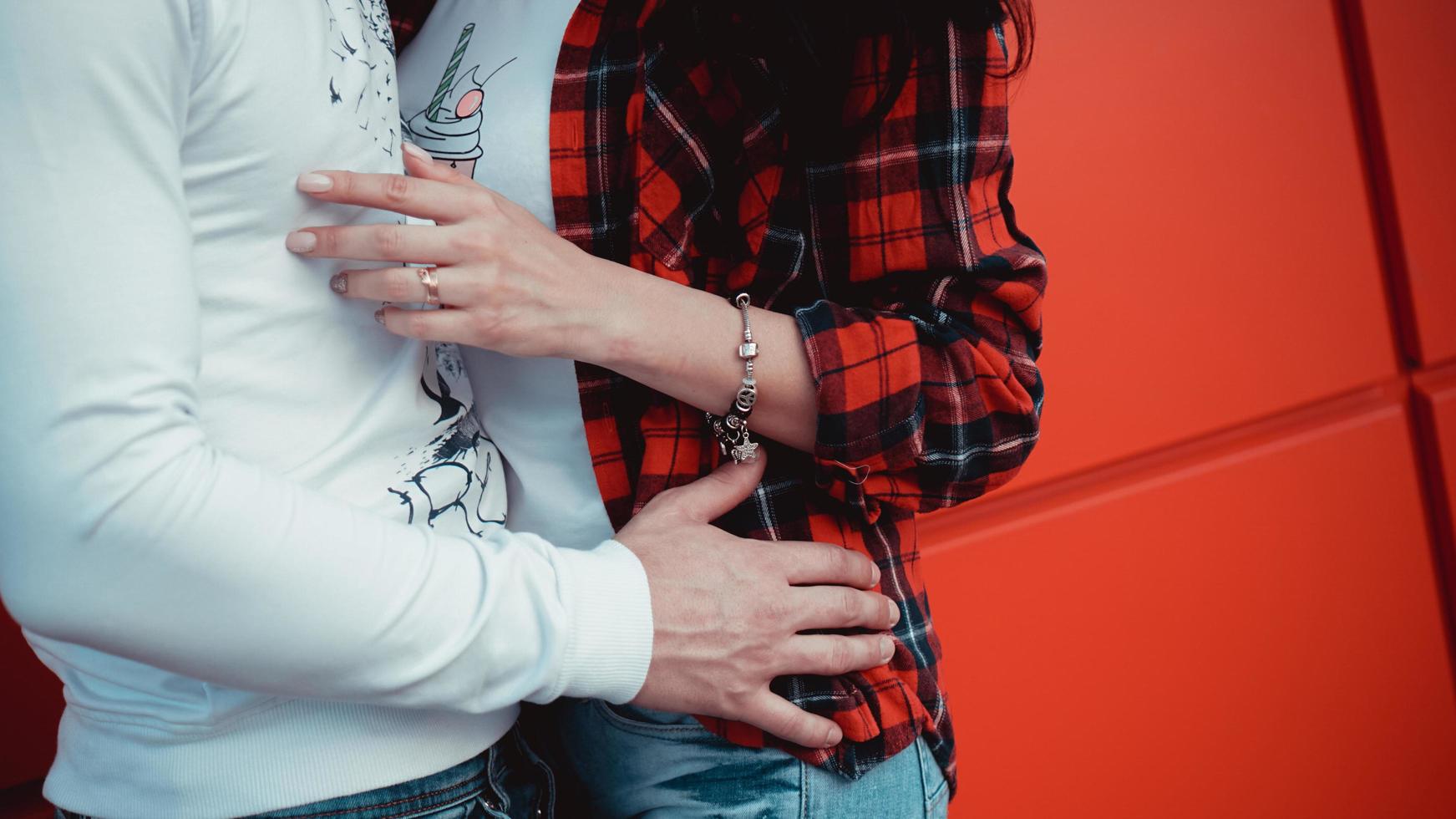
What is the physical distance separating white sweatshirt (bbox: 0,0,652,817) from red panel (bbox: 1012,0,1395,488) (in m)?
0.88

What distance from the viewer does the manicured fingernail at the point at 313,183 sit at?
20.6 inches

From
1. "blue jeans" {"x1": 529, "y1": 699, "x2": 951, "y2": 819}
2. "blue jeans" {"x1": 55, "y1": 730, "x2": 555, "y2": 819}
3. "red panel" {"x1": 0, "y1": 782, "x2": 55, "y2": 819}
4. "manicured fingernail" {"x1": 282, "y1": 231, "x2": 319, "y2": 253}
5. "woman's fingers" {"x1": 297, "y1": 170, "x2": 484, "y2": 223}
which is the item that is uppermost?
"woman's fingers" {"x1": 297, "y1": 170, "x2": 484, "y2": 223}

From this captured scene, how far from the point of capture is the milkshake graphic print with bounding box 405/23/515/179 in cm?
70

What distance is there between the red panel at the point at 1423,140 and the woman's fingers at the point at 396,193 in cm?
143

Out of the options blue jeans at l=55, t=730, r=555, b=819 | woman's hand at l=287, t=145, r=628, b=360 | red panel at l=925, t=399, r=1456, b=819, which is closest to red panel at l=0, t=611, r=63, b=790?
blue jeans at l=55, t=730, r=555, b=819

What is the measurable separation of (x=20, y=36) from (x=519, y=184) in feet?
1.10

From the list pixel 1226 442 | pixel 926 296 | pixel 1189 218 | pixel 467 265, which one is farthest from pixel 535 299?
pixel 1226 442

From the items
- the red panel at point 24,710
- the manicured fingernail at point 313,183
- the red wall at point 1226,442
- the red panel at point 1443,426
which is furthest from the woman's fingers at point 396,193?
the red panel at point 1443,426

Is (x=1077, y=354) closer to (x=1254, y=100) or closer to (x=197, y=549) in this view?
(x=1254, y=100)

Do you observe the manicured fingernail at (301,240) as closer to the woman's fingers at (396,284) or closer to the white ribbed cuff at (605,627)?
the woman's fingers at (396,284)

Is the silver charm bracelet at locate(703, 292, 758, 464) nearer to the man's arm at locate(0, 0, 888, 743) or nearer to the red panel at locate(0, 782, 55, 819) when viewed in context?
the man's arm at locate(0, 0, 888, 743)

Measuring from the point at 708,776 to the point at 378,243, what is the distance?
45 centimetres

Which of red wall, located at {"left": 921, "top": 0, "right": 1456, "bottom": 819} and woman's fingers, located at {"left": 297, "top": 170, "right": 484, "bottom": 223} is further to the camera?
red wall, located at {"left": 921, "top": 0, "right": 1456, "bottom": 819}

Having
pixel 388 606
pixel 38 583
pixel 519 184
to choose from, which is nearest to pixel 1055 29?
pixel 519 184
